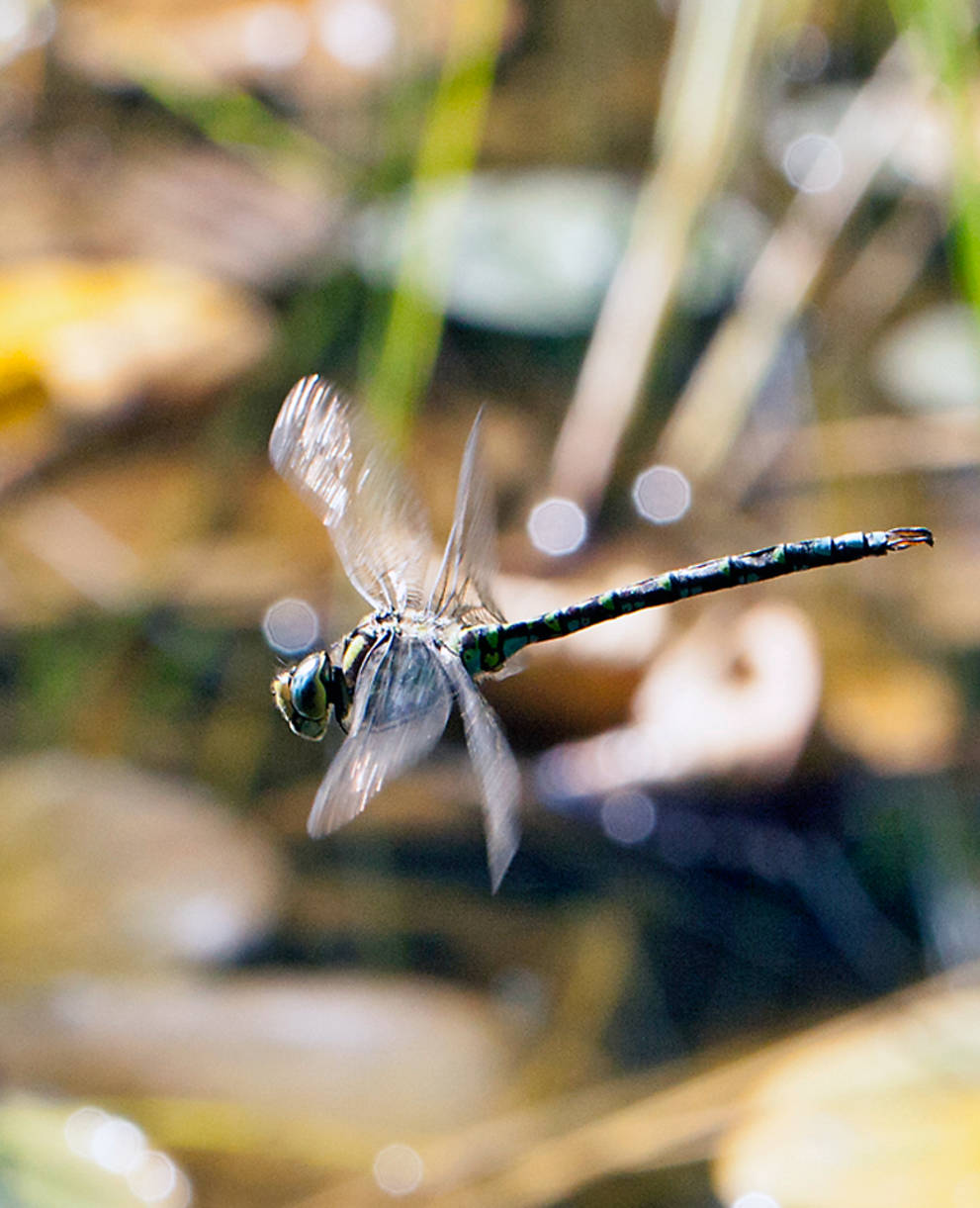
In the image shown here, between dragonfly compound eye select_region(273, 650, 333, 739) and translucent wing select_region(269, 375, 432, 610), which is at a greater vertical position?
translucent wing select_region(269, 375, 432, 610)

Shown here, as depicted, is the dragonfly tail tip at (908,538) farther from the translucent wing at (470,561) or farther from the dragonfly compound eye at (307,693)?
the dragonfly compound eye at (307,693)

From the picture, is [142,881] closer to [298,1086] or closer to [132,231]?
[298,1086]

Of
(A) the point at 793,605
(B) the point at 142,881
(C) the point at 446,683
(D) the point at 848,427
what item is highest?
(D) the point at 848,427

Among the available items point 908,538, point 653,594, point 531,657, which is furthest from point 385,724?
point 531,657

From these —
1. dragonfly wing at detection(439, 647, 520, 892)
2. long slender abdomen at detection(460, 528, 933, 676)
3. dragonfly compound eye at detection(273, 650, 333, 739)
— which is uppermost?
long slender abdomen at detection(460, 528, 933, 676)

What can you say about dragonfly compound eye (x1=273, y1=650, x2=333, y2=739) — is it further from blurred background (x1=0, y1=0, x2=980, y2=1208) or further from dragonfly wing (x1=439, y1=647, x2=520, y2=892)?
blurred background (x1=0, y1=0, x2=980, y2=1208)

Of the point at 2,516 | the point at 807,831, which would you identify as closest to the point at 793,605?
the point at 807,831

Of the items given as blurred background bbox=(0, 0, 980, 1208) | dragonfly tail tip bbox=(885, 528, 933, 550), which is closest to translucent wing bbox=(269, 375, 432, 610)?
dragonfly tail tip bbox=(885, 528, 933, 550)
